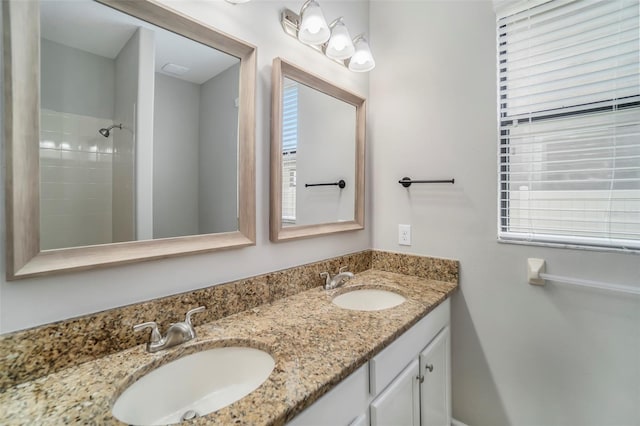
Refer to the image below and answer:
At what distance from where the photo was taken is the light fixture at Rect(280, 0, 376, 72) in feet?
4.16

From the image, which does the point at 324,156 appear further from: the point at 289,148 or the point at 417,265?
the point at 417,265

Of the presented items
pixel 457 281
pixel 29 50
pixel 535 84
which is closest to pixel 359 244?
pixel 457 281

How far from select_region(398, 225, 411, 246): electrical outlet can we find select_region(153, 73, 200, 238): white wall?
1150 mm

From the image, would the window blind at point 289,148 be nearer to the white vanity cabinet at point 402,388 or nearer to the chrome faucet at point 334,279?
the chrome faucet at point 334,279

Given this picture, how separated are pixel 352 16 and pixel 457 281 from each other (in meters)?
1.60

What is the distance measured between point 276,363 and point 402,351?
0.51 metres

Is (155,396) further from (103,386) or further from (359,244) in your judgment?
(359,244)

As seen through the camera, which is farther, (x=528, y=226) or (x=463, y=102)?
(x=463, y=102)

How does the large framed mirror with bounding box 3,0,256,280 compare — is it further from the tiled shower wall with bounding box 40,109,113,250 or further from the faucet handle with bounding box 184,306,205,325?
the faucet handle with bounding box 184,306,205,325

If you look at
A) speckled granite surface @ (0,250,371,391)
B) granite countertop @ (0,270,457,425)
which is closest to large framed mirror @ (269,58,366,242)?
speckled granite surface @ (0,250,371,391)

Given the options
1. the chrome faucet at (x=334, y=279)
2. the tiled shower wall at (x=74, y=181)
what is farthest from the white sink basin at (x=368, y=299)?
the tiled shower wall at (x=74, y=181)

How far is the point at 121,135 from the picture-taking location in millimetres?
848

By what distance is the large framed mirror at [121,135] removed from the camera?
69 centimetres

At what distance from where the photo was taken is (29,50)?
0.69 metres
